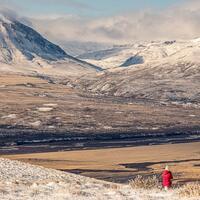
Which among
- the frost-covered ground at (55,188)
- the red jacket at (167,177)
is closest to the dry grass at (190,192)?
the frost-covered ground at (55,188)

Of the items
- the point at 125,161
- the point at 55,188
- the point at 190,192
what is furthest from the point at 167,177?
the point at 125,161

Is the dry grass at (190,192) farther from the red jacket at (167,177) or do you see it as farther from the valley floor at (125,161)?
the valley floor at (125,161)

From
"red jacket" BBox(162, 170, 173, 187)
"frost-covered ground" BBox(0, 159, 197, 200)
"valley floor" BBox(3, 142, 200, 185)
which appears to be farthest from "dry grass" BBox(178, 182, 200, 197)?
"valley floor" BBox(3, 142, 200, 185)

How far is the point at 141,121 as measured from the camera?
151250mm

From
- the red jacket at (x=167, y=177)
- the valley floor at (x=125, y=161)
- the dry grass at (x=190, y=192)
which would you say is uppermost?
the valley floor at (x=125, y=161)

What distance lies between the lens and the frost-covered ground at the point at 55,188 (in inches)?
856

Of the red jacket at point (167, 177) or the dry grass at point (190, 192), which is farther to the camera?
the red jacket at point (167, 177)

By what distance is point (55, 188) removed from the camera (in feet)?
77.3

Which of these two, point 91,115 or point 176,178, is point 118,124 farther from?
point 176,178

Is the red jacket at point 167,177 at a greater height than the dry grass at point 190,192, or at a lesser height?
greater

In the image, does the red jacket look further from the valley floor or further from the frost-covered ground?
the valley floor

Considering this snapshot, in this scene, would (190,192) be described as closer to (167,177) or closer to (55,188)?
(167,177)

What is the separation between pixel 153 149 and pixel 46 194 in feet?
265

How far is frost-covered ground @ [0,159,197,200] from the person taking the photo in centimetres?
2175
